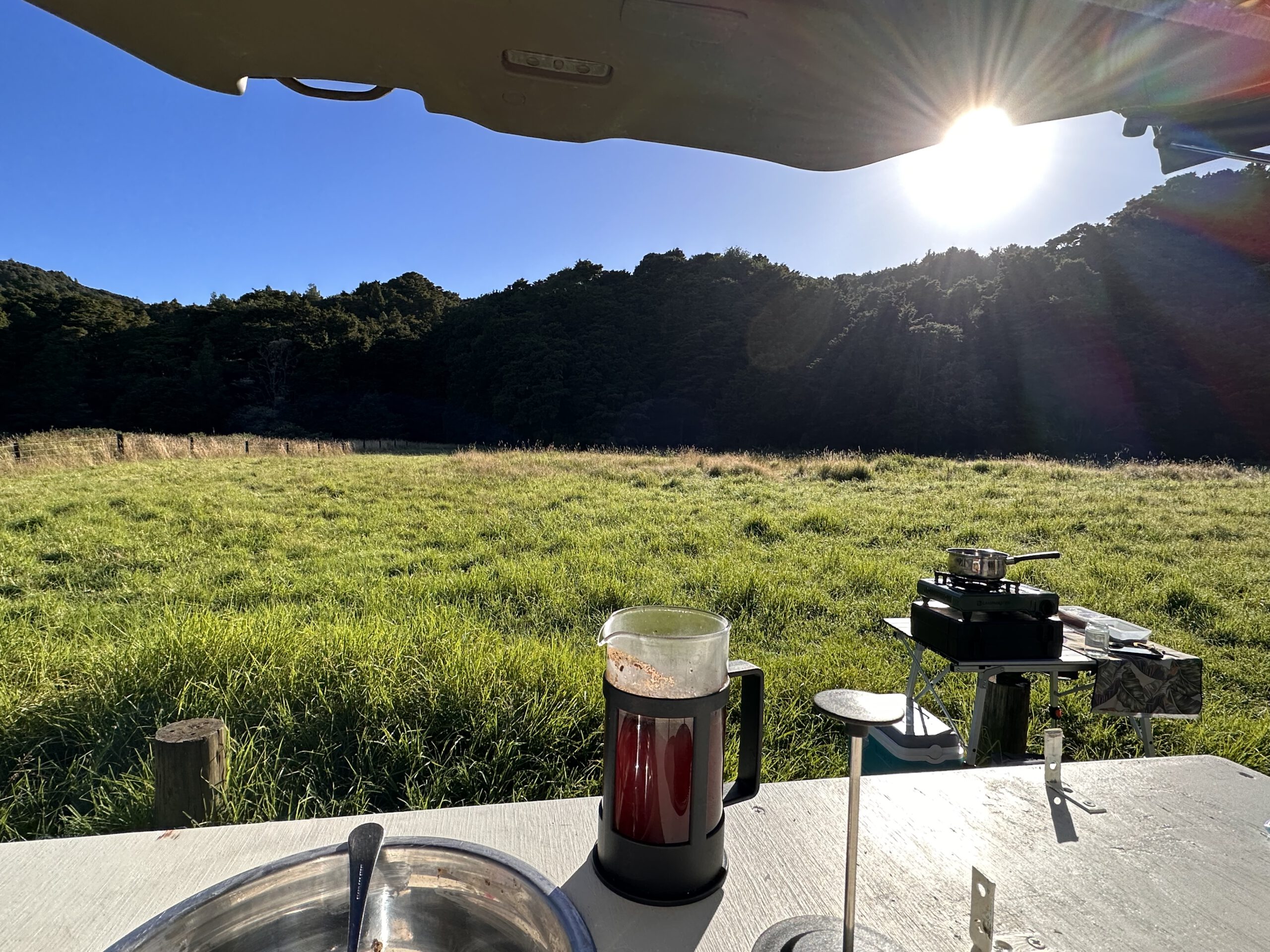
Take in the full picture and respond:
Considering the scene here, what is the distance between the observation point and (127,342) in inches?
1184

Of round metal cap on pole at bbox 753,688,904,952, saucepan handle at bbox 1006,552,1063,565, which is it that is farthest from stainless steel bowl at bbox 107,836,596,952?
saucepan handle at bbox 1006,552,1063,565

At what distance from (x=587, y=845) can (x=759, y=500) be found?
7.20 m

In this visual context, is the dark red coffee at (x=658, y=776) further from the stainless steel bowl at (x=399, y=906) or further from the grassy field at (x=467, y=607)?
the grassy field at (x=467, y=607)

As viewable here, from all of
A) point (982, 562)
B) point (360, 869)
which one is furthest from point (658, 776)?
point (982, 562)

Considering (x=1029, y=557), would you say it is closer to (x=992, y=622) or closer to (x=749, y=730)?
(x=992, y=622)

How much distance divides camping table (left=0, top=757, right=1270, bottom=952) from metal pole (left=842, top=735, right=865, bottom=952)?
11 centimetres

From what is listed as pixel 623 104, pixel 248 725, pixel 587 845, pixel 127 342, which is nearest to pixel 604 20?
pixel 623 104

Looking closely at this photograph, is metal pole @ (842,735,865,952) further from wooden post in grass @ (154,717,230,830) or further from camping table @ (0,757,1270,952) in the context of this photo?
wooden post in grass @ (154,717,230,830)

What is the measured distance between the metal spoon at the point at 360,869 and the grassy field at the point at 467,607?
1342mm

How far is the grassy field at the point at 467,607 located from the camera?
1.98 m

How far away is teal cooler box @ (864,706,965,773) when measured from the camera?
1.80m

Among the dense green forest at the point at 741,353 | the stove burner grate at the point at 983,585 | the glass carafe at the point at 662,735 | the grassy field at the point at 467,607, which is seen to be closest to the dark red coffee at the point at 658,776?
the glass carafe at the point at 662,735

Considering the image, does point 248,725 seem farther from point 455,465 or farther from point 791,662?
point 455,465

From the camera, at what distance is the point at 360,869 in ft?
1.98
